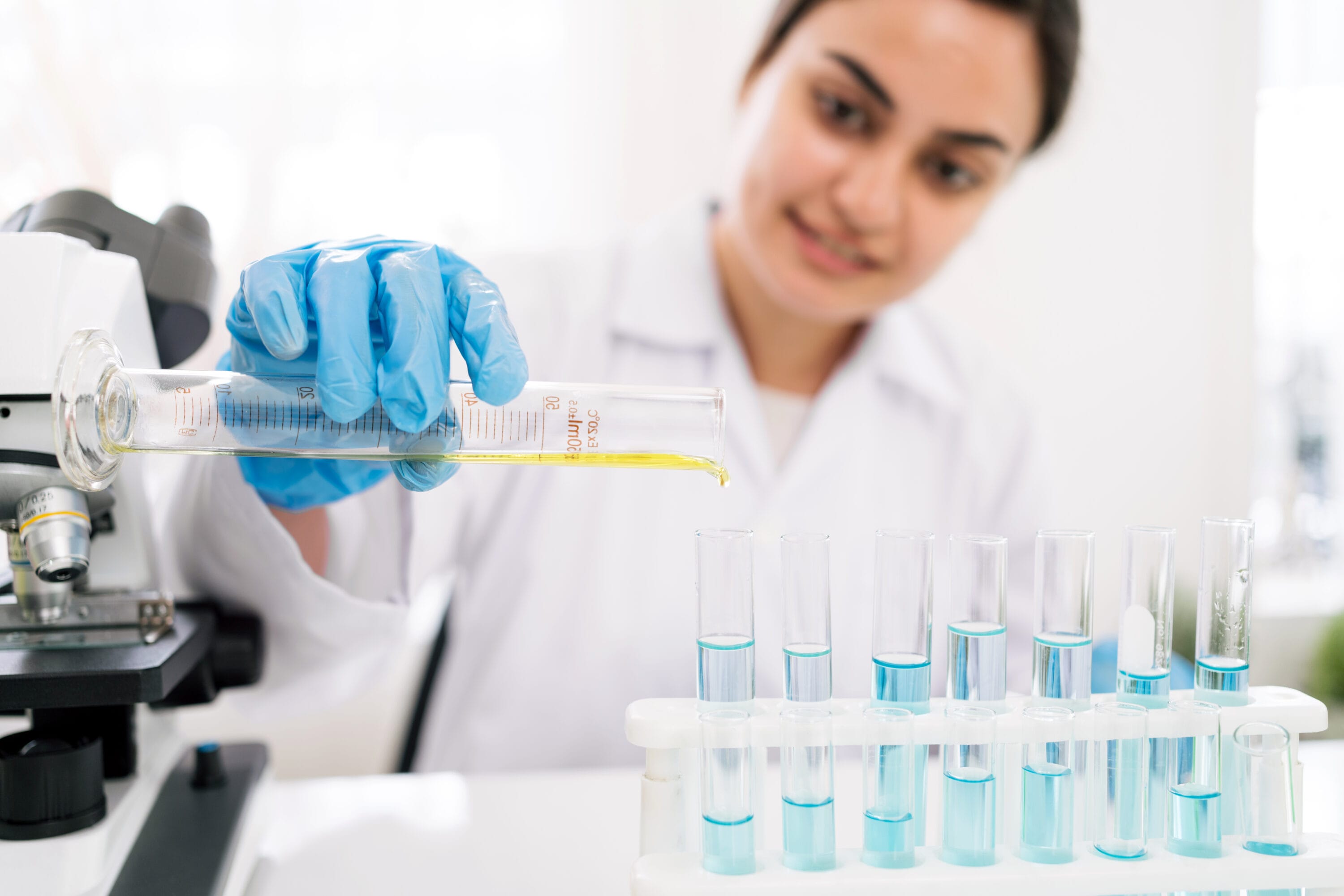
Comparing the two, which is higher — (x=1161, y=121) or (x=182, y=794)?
(x=1161, y=121)

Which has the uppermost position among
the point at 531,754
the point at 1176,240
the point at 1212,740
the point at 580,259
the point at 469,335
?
the point at 1176,240

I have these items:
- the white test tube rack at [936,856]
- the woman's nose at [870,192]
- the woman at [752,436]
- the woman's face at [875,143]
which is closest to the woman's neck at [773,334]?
the woman at [752,436]

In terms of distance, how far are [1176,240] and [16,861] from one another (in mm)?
2571

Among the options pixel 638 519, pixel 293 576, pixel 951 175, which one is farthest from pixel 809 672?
pixel 951 175

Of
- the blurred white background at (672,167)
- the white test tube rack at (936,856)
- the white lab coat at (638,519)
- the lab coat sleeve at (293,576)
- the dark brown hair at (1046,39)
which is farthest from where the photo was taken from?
the blurred white background at (672,167)

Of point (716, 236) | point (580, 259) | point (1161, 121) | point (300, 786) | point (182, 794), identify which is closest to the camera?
point (182, 794)

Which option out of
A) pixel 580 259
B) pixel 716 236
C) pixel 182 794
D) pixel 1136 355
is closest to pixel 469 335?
pixel 182 794

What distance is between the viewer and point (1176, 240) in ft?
7.77

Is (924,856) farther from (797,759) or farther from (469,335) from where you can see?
(469,335)

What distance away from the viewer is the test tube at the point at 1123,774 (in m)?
0.52

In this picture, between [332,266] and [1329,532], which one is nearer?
[332,266]

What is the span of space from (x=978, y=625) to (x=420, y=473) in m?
0.35

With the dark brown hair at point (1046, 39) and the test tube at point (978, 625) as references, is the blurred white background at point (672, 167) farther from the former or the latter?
the test tube at point (978, 625)

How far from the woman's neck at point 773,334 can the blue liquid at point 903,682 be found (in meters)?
0.83
